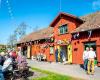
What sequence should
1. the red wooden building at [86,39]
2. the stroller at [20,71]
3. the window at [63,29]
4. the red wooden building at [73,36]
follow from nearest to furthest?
1. the stroller at [20,71]
2. the red wooden building at [86,39]
3. the red wooden building at [73,36]
4. the window at [63,29]

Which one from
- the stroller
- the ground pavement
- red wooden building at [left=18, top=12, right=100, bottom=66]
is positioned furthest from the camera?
red wooden building at [left=18, top=12, right=100, bottom=66]

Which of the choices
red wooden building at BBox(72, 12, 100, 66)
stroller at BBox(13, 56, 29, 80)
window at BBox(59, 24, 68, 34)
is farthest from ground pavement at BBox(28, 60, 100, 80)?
window at BBox(59, 24, 68, 34)

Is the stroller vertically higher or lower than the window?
lower

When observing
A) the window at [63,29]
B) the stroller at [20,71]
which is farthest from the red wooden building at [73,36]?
the stroller at [20,71]

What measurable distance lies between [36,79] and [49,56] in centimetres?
1581

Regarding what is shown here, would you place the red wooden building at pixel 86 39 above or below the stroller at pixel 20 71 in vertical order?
above

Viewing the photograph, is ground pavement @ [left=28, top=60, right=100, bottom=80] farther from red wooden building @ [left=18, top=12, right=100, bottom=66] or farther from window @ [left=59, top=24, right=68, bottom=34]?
window @ [left=59, top=24, right=68, bottom=34]

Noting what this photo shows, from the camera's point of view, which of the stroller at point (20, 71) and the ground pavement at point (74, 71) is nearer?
the stroller at point (20, 71)

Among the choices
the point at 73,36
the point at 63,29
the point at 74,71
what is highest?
the point at 63,29

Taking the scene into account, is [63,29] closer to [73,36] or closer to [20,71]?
[73,36]

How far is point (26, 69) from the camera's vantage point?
1488cm

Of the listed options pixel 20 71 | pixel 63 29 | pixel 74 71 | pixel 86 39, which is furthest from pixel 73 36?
pixel 20 71

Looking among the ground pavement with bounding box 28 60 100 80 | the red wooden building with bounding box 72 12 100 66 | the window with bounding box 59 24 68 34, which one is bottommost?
the ground pavement with bounding box 28 60 100 80

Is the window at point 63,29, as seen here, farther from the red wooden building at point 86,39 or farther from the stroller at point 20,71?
the stroller at point 20,71
